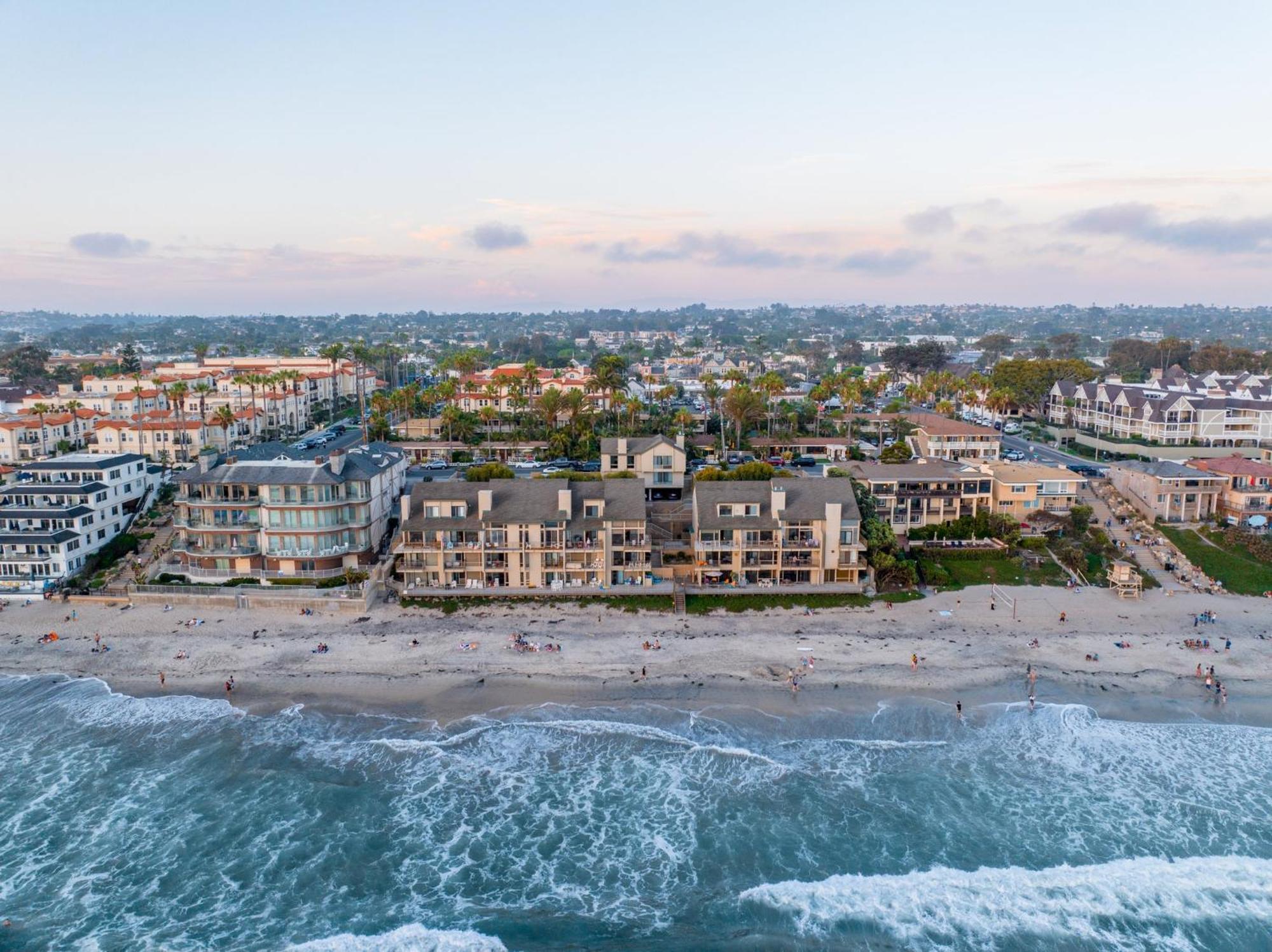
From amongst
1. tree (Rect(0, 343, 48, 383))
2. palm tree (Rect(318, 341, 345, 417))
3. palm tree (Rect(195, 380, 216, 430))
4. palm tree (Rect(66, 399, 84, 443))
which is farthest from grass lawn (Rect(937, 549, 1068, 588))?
tree (Rect(0, 343, 48, 383))

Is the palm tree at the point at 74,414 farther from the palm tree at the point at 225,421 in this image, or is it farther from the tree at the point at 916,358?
the tree at the point at 916,358

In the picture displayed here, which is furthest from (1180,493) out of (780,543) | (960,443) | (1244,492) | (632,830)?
(632,830)

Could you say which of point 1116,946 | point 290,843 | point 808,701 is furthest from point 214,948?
point 1116,946

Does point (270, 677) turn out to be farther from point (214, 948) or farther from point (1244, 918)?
point (1244, 918)

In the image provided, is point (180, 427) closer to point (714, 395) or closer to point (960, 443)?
point (714, 395)

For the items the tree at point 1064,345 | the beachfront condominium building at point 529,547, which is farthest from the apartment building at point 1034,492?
the tree at point 1064,345

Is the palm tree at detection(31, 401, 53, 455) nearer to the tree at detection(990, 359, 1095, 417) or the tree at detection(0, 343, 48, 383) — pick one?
the tree at detection(0, 343, 48, 383)
